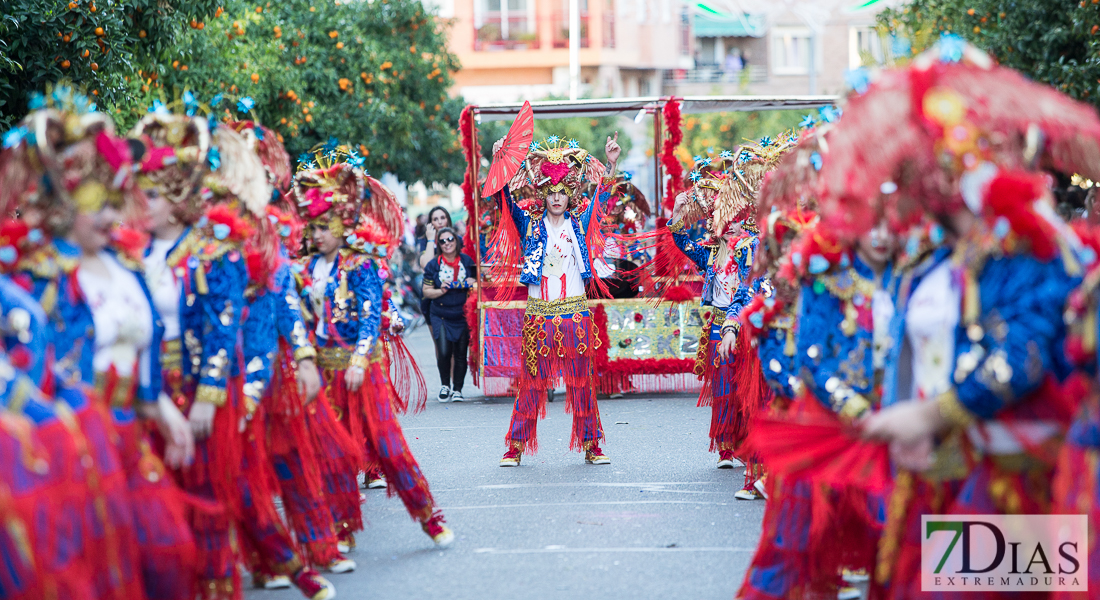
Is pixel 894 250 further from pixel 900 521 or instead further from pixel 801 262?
pixel 900 521

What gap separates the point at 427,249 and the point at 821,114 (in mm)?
7725

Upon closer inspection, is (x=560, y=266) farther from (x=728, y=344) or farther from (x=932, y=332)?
(x=932, y=332)

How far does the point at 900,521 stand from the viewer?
345cm

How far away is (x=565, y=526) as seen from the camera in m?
6.55

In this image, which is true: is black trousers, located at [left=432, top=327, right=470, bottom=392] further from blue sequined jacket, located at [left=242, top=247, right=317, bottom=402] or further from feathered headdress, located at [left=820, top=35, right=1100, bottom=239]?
feathered headdress, located at [left=820, top=35, right=1100, bottom=239]

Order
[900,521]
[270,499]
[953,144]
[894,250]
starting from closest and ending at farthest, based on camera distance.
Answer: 1. [953,144]
2. [900,521]
3. [894,250]
4. [270,499]

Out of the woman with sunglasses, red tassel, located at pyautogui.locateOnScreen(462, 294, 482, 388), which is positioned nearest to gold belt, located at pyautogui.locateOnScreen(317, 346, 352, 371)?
red tassel, located at pyautogui.locateOnScreen(462, 294, 482, 388)

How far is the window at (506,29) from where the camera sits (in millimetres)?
38562

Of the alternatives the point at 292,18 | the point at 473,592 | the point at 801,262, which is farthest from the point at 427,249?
the point at 801,262

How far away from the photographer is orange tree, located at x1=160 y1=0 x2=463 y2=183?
12633 millimetres

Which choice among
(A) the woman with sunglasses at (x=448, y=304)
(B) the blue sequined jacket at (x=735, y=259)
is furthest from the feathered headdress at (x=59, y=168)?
(A) the woman with sunglasses at (x=448, y=304)

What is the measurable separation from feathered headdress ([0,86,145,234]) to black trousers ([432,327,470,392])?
8020 millimetres

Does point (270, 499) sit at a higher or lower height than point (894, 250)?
lower

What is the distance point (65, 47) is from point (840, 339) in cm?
636
